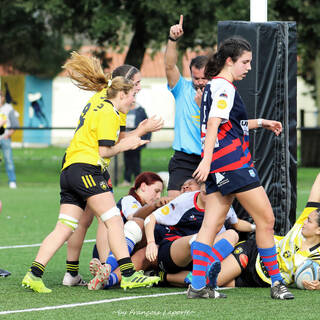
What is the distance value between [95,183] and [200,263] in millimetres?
1087

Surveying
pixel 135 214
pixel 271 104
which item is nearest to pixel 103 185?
pixel 135 214

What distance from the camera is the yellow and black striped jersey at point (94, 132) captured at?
661 centimetres

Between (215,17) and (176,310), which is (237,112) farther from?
(215,17)

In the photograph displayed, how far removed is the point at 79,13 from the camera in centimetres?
2208

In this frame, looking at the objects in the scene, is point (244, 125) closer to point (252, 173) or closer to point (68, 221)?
point (252, 173)

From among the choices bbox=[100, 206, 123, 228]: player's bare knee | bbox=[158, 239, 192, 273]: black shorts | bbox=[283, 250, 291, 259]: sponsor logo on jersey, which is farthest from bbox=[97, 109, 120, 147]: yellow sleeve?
bbox=[283, 250, 291, 259]: sponsor logo on jersey

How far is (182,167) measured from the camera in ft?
27.1

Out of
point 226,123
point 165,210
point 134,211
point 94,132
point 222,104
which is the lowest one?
point 134,211

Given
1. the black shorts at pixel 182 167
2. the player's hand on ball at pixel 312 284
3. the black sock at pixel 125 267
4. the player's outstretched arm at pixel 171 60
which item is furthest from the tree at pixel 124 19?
the black sock at pixel 125 267

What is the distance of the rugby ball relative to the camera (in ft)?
22.8

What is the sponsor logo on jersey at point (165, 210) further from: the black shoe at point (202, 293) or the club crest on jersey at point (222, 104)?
the club crest on jersey at point (222, 104)

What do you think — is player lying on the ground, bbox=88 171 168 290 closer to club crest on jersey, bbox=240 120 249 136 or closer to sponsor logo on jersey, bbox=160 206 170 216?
sponsor logo on jersey, bbox=160 206 170 216

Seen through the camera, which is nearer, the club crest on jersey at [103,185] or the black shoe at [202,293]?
the black shoe at [202,293]

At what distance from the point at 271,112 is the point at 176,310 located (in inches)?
127
